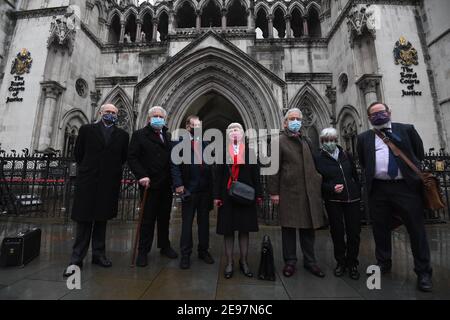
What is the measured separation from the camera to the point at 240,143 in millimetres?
3475

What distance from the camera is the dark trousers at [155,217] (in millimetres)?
3732

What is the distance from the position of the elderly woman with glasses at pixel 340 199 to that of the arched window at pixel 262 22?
18.6 meters

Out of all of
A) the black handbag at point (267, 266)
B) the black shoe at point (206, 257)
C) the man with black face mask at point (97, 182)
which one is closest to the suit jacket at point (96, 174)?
the man with black face mask at point (97, 182)

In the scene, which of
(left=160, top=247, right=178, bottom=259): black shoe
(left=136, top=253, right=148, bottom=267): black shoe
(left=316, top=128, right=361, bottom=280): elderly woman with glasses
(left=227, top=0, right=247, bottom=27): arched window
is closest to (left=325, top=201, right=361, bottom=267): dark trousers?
(left=316, top=128, right=361, bottom=280): elderly woman with glasses

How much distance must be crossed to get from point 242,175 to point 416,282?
2587 mm

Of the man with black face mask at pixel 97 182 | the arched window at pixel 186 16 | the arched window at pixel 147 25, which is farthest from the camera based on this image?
the arched window at pixel 147 25

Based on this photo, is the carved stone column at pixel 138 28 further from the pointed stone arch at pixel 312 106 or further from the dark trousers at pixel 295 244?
the dark trousers at pixel 295 244

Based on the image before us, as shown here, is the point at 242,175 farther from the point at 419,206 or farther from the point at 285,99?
the point at 285,99

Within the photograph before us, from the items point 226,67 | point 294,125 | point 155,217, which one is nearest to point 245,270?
point 155,217

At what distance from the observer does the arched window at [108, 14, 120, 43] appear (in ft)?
63.4

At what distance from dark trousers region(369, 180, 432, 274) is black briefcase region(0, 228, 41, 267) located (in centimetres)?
510

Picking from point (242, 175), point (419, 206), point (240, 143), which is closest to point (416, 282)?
point (419, 206)

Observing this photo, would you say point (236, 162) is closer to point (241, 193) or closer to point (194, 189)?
point (241, 193)

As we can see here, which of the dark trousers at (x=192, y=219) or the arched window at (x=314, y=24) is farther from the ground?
the arched window at (x=314, y=24)
